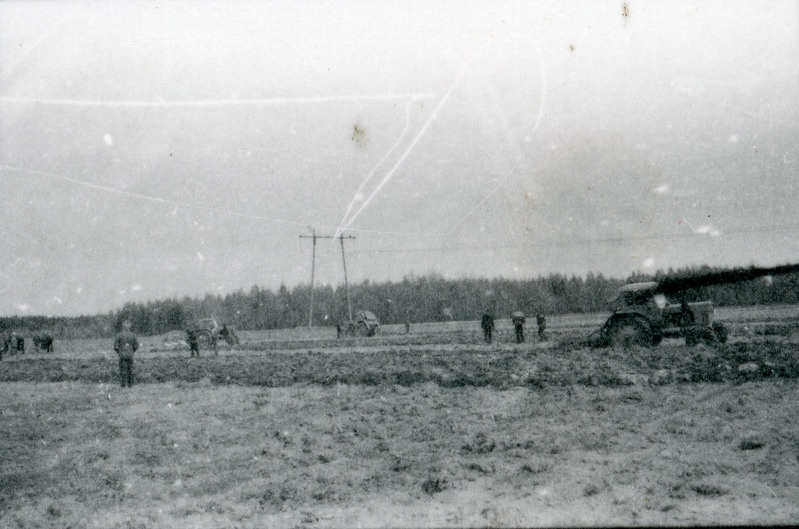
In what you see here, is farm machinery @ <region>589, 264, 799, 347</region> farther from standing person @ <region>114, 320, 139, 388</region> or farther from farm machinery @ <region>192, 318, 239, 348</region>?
farm machinery @ <region>192, 318, 239, 348</region>

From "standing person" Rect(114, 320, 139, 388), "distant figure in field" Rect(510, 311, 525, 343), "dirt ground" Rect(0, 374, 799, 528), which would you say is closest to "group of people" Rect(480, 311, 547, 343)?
"distant figure in field" Rect(510, 311, 525, 343)

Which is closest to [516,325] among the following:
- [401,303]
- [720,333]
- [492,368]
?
[720,333]

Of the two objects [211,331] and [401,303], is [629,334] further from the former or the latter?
[401,303]

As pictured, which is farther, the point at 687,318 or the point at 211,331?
the point at 211,331

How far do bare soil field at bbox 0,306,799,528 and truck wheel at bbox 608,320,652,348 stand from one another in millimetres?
2100

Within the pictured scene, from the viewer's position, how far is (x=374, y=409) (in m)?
10.3

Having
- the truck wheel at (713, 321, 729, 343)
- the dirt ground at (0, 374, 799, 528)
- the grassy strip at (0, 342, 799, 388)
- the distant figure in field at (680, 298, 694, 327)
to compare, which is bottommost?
the dirt ground at (0, 374, 799, 528)

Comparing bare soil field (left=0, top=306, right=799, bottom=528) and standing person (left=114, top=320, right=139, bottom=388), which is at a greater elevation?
standing person (left=114, top=320, right=139, bottom=388)

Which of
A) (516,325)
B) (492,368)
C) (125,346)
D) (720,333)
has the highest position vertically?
(125,346)

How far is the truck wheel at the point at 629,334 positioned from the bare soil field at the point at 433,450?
6.89 ft

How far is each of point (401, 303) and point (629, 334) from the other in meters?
42.6

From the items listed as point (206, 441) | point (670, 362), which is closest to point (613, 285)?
point (670, 362)

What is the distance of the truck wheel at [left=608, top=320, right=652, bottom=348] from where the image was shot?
16.0m

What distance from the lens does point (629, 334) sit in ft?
53.4
